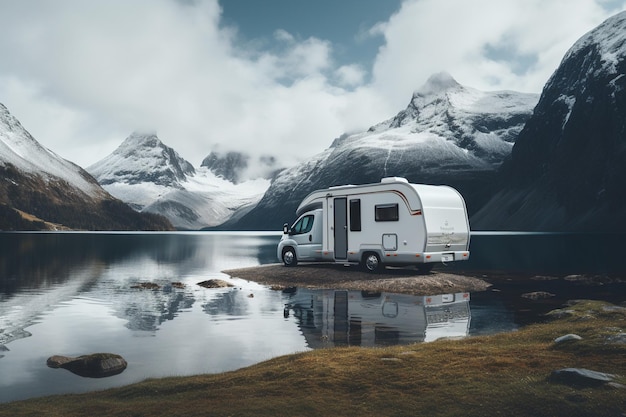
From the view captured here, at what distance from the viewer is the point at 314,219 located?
37.6m

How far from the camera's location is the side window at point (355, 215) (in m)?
35.0

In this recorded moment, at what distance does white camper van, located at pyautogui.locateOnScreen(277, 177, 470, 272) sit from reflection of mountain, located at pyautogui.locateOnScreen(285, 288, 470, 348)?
4.17m

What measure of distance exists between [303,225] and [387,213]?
6.98 m

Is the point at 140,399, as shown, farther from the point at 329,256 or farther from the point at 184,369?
the point at 329,256

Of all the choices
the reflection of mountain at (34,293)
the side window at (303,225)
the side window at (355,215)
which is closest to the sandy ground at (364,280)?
the side window at (303,225)

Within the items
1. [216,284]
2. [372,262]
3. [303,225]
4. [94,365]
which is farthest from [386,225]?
[94,365]

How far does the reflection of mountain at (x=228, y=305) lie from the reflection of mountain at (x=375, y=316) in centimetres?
211

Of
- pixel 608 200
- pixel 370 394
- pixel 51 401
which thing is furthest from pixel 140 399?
pixel 608 200

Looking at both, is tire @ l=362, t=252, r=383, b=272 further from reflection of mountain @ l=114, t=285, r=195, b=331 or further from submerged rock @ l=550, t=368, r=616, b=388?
submerged rock @ l=550, t=368, r=616, b=388

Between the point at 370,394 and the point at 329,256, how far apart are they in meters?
25.8

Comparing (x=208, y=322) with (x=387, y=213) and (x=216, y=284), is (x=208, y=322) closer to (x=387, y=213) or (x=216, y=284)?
(x=216, y=284)

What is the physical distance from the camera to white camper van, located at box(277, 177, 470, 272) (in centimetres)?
3231

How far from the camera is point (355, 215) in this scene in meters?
35.1

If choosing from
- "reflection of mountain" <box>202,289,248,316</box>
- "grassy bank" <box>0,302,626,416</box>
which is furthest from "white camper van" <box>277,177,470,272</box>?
"grassy bank" <box>0,302,626,416</box>
